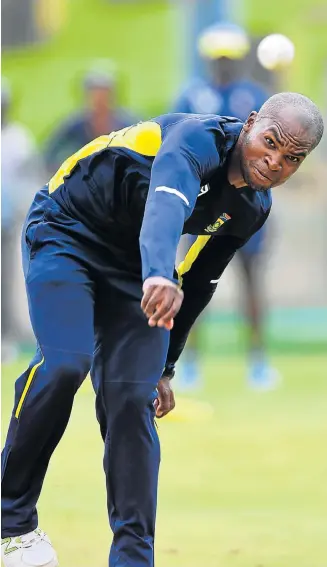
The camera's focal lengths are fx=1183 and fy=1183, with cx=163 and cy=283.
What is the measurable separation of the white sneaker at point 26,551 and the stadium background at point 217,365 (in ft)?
0.91

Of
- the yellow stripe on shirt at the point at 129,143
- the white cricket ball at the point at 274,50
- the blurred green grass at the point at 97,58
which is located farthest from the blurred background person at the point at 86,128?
the yellow stripe on shirt at the point at 129,143

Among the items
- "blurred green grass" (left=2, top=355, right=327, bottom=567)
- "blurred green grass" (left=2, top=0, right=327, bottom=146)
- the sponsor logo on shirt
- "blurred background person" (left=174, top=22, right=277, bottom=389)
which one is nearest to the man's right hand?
the sponsor logo on shirt

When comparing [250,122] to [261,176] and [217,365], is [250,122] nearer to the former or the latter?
[261,176]

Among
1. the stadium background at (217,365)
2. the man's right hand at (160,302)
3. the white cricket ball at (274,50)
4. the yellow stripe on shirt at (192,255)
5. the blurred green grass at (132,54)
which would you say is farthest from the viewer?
the blurred green grass at (132,54)

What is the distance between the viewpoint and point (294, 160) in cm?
360

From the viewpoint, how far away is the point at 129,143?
3799 mm

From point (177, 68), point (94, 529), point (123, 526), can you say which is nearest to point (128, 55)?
point (177, 68)

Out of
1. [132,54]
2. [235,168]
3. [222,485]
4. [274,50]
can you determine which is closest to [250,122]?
→ [235,168]

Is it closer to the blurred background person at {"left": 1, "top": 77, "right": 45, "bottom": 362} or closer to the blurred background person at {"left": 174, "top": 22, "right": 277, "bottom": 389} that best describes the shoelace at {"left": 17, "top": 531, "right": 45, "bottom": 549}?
the blurred background person at {"left": 174, "top": 22, "right": 277, "bottom": 389}

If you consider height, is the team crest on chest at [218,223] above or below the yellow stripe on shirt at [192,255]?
above

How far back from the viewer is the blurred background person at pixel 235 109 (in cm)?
851

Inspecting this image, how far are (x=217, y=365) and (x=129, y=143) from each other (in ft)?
20.2

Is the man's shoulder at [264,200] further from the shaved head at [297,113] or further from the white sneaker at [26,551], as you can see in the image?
the white sneaker at [26,551]

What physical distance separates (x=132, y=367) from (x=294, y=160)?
83cm
